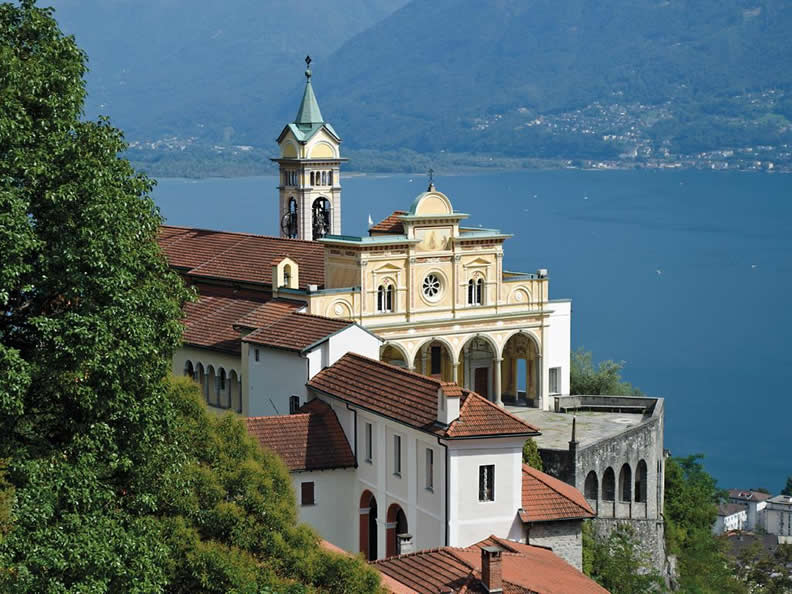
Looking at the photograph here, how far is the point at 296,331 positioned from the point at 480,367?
36.2 ft

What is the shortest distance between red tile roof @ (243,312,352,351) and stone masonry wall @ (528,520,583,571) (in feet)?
30.2

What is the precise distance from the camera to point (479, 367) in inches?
1954

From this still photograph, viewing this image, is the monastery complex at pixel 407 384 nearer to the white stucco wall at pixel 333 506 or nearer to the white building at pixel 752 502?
the white stucco wall at pixel 333 506

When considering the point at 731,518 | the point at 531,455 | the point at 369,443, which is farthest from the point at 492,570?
the point at 731,518

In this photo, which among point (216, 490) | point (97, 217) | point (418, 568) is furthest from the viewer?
point (418, 568)

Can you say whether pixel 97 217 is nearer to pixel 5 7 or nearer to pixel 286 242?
pixel 5 7

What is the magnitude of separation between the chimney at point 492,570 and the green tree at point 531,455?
13.8 meters

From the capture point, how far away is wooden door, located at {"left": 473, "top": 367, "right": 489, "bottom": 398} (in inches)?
1951

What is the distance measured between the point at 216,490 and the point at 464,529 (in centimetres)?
1030

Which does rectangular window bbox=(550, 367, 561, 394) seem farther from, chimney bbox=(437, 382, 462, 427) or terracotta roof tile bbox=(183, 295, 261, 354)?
chimney bbox=(437, 382, 462, 427)

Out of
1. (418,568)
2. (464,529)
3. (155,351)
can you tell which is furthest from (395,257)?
(155,351)

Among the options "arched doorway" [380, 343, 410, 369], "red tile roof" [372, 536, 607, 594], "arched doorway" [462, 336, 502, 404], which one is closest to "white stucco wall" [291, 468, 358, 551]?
"red tile roof" [372, 536, 607, 594]

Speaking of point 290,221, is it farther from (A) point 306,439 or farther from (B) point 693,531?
(A) point 306,439

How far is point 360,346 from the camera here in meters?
38.3
